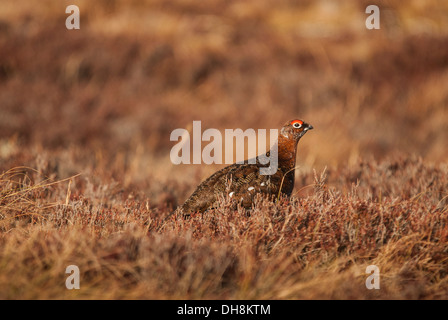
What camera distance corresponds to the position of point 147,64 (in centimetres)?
1004

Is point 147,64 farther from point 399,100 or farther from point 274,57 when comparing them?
point 399,100

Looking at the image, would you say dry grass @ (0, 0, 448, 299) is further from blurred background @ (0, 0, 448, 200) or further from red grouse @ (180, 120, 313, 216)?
red grouse @ (180, 120, 313, 216)

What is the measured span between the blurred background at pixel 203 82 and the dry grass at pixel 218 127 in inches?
1.6

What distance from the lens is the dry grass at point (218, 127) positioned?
88.5 inches

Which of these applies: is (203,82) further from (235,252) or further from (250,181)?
(235,252)

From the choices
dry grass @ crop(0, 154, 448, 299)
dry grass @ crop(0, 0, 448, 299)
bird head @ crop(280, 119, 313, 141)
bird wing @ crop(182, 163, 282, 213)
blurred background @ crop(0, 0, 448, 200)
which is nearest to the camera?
dry grass @ crop(0, 154, 448, 299)

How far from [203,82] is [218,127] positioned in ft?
6.56

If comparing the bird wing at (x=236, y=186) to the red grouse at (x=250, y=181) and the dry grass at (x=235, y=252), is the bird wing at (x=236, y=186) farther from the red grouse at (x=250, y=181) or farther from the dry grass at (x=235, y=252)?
the dry grass at (x=235, y=252)

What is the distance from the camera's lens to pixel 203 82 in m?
9.98

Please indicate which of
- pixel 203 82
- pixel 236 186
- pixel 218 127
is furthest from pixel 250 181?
pixel 203 82

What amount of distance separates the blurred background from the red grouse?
2485 millimetres

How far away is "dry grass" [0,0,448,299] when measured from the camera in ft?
7.38

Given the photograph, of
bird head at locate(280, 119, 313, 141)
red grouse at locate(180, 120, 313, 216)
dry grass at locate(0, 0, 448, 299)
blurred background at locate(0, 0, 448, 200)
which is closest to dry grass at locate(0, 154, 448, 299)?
dry grass at locate(0, 0, 448, 299)

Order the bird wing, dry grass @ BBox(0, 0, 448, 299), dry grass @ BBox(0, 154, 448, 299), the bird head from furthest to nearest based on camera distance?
the bird head, the bird wing, dry grass @ BBox(0, 0, 448, 299), dry grass @ BBox(0, 154, 448, 299)
